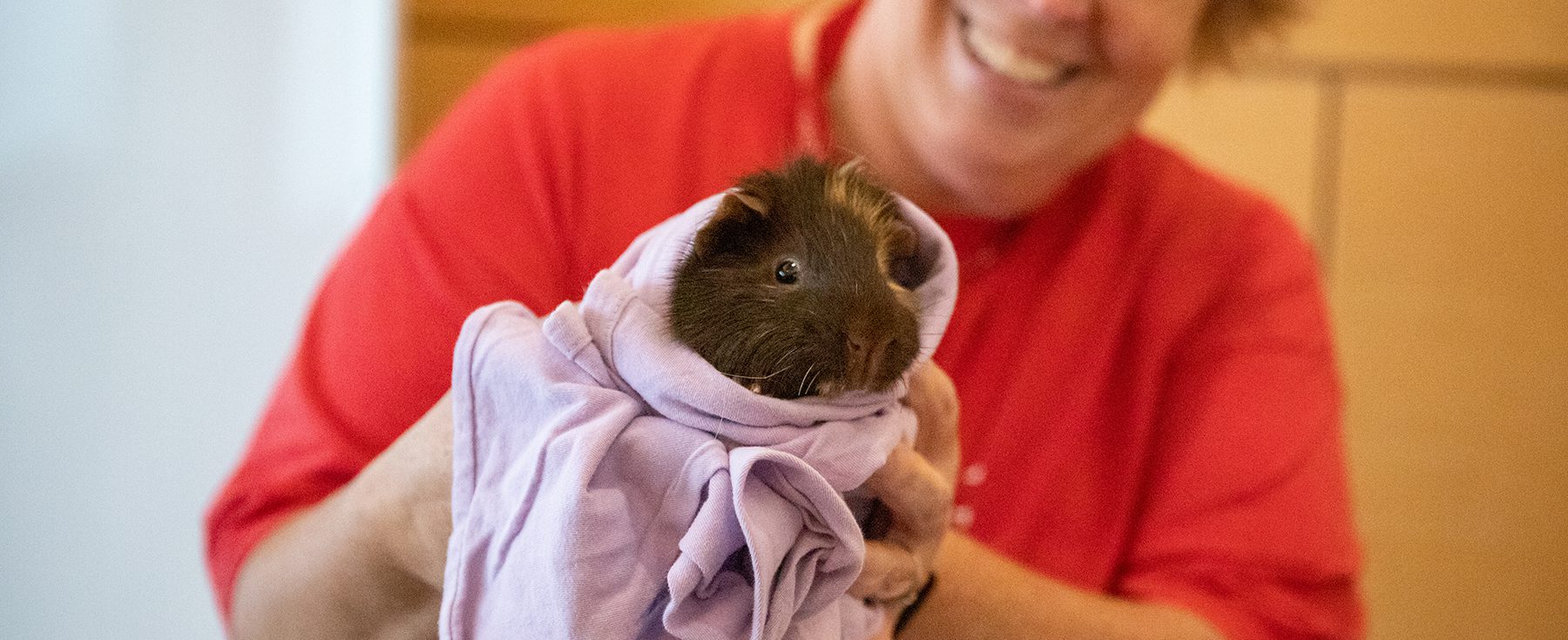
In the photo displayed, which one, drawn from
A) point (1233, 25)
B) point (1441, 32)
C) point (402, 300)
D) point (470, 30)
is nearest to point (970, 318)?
point (402, 300)

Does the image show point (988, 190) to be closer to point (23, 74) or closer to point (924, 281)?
point (924, 281)

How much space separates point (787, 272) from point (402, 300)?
25 centimetres

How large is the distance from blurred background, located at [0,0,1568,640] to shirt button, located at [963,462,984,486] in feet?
1.28

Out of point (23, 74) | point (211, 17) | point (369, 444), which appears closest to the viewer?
point (369, 444)

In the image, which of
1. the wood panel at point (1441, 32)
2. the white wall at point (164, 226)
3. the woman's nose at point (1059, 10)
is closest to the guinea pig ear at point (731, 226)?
the woman's nose at point (1059, 10)

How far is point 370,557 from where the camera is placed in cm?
63

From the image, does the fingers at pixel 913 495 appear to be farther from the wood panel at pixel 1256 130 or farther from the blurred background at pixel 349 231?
the wood panel at pixel 1256 130

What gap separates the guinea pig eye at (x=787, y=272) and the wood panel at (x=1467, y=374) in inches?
24.4

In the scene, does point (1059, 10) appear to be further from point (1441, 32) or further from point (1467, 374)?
point (1441, 32)

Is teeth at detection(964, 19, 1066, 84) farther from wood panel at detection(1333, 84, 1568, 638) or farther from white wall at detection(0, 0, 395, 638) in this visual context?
white wall at detection(0, 0, 395, 638)

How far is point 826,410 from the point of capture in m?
0.49

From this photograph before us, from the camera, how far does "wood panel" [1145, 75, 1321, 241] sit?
170cm

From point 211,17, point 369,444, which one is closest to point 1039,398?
point 369,444

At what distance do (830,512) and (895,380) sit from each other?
0.07 meters
